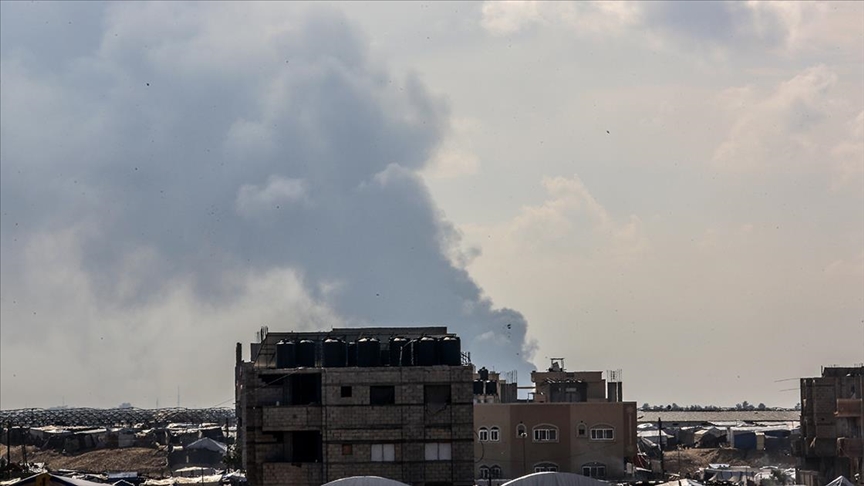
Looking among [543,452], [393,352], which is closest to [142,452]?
[543,452]

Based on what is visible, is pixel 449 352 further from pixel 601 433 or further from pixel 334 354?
pixel 601 433

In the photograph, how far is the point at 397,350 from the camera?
77.9m

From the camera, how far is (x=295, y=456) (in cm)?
7450

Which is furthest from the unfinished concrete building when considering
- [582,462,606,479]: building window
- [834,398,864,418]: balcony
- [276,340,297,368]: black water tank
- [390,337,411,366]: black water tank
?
[834,398,864,418]: balcony

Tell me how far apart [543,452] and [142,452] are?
203ft

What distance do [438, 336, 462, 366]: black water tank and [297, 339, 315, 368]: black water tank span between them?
6.36m

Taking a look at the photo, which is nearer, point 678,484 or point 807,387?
point 678,484

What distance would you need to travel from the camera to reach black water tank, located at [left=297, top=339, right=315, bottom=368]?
255 ft

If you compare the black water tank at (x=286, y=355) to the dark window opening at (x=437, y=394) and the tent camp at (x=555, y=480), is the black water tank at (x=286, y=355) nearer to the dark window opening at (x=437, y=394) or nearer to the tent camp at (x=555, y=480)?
the dark window opening at (x=437, y=394)

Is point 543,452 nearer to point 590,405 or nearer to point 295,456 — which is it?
point 590,405

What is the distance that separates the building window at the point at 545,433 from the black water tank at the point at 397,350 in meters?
26.5

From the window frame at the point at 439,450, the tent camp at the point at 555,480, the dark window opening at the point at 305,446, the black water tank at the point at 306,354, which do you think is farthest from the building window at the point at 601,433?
the tent camp at the point at 555,480

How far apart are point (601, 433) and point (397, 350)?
28.5 metres

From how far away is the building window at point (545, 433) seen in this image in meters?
102
